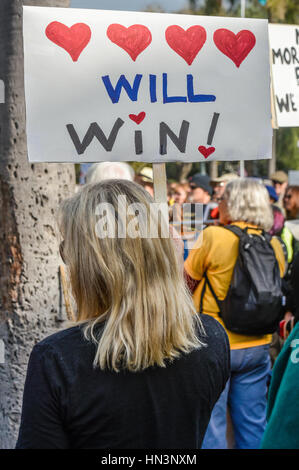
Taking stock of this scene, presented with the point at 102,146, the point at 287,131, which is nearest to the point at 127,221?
the point at 102,146

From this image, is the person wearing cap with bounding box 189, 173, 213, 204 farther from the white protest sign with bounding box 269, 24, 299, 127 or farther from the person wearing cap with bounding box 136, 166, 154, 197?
the white protest sign with bounding box 269, 24, 299, 127

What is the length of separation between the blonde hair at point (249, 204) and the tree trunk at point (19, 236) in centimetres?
120

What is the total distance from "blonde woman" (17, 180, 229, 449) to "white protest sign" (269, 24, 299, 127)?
86.2 inches

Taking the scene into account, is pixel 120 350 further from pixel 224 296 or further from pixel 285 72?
pixel 285 72

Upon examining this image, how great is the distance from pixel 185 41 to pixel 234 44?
22 centimetres

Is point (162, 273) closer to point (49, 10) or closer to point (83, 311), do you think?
point (83, 311)

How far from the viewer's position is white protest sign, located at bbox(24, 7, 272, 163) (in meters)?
2.14

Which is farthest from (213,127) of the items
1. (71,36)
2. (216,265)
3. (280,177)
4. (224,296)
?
(280,177)

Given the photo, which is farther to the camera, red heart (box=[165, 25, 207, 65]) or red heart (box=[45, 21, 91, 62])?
red heart (box=[165, 25, 207, 65])

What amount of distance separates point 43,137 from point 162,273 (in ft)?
2.86

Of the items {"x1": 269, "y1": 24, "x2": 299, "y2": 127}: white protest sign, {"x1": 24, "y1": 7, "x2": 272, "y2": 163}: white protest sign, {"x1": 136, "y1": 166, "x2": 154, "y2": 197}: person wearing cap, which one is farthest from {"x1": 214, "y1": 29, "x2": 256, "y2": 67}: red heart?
{"x1": 136, "y1": 166, "x2": 154, "y2": 197}: person wearing cap

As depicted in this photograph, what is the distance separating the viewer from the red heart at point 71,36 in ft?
7.04

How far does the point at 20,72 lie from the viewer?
7.80 ft
